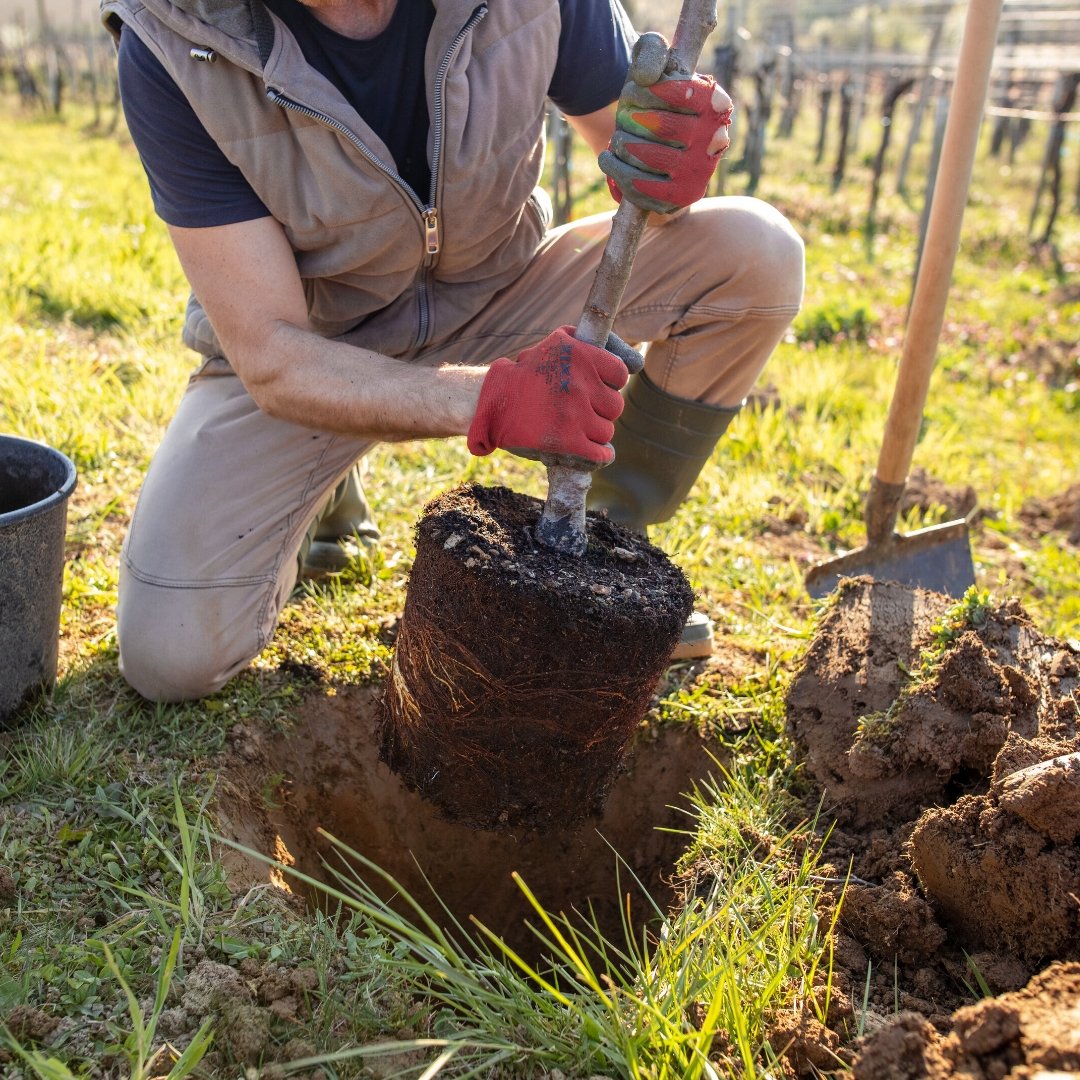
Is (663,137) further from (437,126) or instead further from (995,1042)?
(995,1042)

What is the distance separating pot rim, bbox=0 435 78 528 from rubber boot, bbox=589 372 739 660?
118cm

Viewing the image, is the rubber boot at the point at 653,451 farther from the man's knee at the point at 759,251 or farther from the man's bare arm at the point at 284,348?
the man's bare arm at the point at 284,348

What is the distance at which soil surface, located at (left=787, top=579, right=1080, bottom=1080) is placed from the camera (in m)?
1.20

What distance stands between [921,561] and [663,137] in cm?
139

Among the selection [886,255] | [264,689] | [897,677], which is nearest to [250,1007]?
[264,689]

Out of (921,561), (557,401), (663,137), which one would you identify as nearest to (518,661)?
Result: (557,401)

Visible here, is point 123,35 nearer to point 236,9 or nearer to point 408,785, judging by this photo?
point 236,9

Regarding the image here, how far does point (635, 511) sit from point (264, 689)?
1.01 meters

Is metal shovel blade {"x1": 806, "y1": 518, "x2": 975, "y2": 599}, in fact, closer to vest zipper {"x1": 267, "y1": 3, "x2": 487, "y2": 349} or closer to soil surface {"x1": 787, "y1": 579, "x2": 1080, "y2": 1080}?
soil surface {"x1": 787, "y1": 579, "x2": 1080, "y2": 1080}

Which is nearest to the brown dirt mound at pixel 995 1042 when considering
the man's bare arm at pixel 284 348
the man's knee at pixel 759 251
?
the man's bare arm at pixel 284 348

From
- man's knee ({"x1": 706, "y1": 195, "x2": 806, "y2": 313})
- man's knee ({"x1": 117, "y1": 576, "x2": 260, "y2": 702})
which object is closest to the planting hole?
man's knee ({"x1": 117, "y1": 576, "x2": 260, "y2": 702})

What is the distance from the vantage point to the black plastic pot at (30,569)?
1.89 m

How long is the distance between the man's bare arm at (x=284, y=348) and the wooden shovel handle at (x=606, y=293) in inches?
11.0

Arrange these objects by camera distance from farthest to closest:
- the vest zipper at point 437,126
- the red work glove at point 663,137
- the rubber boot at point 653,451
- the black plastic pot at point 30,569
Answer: the rubber boot at point 653,451
the vest zipper at point 437,126
the black plastic pot at point 30,569
the red work glove at point 663,137
